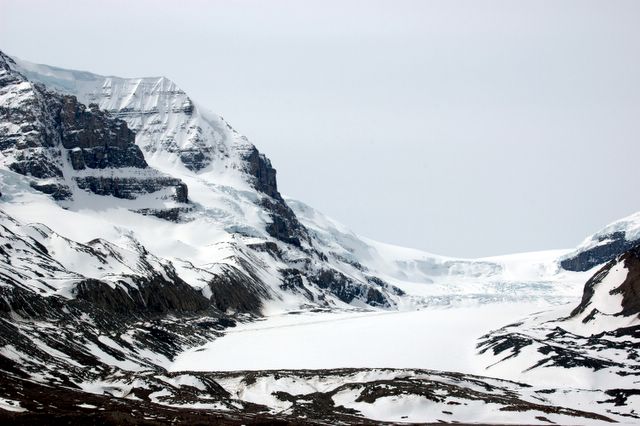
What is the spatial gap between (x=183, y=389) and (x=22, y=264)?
8857 cm

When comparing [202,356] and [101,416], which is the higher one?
[101,416]

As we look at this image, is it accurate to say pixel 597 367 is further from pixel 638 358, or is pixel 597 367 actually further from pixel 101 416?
pixel 101 416

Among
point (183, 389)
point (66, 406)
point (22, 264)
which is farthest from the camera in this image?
point (22, 264)

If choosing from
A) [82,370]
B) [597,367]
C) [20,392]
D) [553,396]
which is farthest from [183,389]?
[597,367]

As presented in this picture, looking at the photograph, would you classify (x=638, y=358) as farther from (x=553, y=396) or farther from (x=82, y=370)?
(x=82, y=370)

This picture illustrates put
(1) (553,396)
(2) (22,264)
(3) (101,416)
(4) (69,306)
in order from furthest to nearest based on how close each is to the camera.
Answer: (2) (22,264), (4) (69,306), (1) (553,396), (3) (101,416)

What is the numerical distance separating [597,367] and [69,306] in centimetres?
10457

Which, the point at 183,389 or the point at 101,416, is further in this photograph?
the point at 183,389

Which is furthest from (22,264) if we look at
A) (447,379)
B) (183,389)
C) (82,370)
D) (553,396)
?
(553,396)

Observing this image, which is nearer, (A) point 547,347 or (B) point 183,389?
(B) point 183,389

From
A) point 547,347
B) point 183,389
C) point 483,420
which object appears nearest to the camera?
point 483,420

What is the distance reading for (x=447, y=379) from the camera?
137 metres

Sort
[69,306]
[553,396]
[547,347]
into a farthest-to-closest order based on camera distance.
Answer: [69,306]
[547,347]
[553,396]

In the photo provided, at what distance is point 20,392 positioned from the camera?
89.6m
